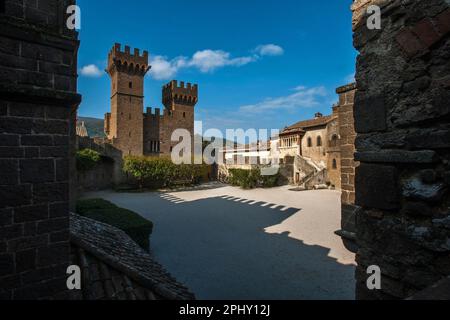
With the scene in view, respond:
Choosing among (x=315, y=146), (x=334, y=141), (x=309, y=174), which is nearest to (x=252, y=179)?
(x=309, y=174)

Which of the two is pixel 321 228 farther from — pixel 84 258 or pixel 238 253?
pixel 84 258

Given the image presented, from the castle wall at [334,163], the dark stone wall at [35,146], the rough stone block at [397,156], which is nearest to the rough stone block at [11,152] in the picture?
the dark stone wall at [35,146]

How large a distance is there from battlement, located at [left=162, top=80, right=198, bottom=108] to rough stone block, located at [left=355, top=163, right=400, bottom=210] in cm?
3410

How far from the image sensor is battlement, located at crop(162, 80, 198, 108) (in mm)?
34312

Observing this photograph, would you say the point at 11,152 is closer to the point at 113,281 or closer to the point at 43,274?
the point at 43,274

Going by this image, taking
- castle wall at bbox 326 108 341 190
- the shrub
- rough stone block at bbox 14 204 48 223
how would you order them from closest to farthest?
rough stone block at bbox 14 204 48 223 → the shrub → castle wall at bbox 326 108 341 190

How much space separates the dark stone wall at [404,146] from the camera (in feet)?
6.17

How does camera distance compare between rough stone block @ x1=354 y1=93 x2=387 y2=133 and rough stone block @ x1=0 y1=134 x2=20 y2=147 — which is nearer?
rough stone block @ x1=354 y1=93 x2=387 y2=133

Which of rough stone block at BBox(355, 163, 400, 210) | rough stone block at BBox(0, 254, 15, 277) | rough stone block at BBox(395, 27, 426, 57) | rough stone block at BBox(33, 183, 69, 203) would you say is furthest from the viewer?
rough stone block at BBox(33, 183, 69, 203)

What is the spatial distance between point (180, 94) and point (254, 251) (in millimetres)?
30215

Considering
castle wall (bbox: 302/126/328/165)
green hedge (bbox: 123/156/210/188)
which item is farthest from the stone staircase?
green hedge (bbox: 123/156/210/188)

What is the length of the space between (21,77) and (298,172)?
2527 centimetres

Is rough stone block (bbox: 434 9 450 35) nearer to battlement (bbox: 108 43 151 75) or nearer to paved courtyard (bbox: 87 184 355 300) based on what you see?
paved courtyard (bbox: 87 184 355 300)

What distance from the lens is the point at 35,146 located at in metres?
2.94
